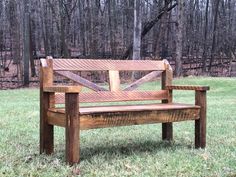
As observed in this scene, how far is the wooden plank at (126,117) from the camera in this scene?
4363 millimetres

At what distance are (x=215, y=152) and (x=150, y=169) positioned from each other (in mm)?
1174

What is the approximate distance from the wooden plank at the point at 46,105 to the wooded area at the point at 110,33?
16.7 meters

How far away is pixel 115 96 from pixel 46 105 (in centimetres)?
93

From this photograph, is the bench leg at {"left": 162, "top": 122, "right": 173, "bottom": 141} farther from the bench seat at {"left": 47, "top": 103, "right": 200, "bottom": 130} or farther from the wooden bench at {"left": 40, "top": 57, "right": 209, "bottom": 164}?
the bench seat at {"left": 47, "top": 103, "right": 200, "bottom": 130}

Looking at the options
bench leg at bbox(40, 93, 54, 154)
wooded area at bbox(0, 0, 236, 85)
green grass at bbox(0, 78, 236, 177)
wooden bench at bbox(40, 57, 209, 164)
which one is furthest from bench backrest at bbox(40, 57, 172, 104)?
wooded area at bbox(0, 0, 236, 85)

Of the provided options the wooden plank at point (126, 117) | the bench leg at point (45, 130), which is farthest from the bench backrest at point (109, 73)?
the wooden plank at point (126, 117)

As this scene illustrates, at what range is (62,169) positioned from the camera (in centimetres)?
411

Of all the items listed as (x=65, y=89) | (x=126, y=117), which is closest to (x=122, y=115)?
(x=126, y=117)

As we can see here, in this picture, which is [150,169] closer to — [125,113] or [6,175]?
[125,113]

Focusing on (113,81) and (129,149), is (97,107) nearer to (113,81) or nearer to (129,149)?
(113,81)

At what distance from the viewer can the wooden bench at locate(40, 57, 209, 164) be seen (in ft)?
14.0

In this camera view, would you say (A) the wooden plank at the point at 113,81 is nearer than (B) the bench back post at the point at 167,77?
Yes

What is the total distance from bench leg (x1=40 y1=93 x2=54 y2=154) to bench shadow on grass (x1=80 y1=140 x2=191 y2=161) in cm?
40

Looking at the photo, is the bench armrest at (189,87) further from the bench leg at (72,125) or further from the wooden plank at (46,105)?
the bench leg at (72,125)
